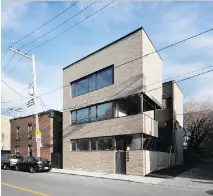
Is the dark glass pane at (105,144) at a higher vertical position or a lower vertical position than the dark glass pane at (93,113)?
lower

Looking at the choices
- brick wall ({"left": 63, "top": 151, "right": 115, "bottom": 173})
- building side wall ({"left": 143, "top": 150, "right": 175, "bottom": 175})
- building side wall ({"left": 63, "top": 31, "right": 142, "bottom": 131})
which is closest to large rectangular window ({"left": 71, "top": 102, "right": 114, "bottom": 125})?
building side wall ({"left": 63, "top": 31, "right": 142, "bottom": 131})

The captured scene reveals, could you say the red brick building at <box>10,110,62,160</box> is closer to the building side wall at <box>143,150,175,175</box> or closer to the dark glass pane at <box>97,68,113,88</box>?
the dark glass pane at <box>97,68,113,88</box>

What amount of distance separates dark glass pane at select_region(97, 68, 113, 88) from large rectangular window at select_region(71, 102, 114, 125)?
1627mm

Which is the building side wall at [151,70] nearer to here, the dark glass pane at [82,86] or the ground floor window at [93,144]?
the ground floor window at [93,144]

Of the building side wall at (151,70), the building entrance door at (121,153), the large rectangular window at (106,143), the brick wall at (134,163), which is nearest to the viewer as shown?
the brick wall at (134,163)

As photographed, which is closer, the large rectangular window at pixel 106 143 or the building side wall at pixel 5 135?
A: the large rectangular window at pixel 106 143

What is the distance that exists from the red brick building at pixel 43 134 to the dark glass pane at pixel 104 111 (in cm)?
851

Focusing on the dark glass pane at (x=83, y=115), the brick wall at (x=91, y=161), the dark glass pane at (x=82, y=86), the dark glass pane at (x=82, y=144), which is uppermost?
the dark glass pane at (x=82, y=86)

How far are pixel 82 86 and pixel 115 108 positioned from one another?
513 centimetres

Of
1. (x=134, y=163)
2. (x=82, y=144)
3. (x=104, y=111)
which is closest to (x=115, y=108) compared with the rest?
(x=104, y=111)

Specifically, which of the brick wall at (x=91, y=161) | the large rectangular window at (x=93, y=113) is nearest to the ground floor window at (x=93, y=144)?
the brick wall at (x=91, y=161)

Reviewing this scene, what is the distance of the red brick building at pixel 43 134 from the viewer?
33281 mm

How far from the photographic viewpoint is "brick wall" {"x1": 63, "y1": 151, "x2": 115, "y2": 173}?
24031 mm

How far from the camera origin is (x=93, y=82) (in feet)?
88.6
